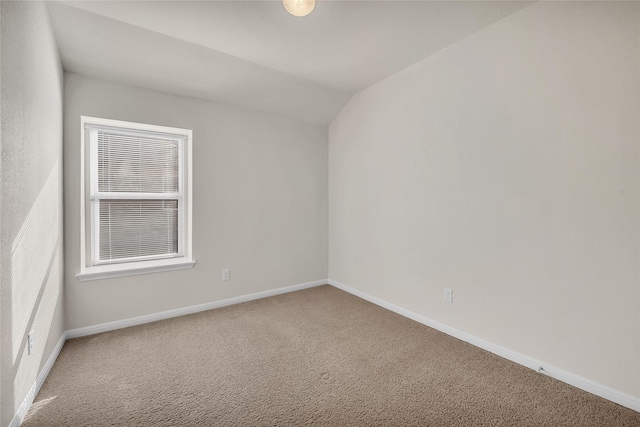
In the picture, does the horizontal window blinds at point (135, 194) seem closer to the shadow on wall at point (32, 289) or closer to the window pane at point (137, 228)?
the window pane at point (137, 228)

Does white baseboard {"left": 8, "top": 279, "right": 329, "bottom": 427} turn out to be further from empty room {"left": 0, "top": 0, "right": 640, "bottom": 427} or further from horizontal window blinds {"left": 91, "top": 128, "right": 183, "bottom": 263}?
horizontal window blinds {"left": 91, "top": 128, "right": 183, "bottom": 263}

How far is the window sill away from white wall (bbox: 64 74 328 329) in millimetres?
59

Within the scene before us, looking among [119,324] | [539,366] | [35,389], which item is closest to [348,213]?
[539,366]

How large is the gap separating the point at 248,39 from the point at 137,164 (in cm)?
Answer: 164

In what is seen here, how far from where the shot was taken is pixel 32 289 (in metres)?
1.69

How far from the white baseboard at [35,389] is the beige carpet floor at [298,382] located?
0.04 meters

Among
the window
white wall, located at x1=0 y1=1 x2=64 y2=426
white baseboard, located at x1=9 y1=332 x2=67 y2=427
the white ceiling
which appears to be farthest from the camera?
the window

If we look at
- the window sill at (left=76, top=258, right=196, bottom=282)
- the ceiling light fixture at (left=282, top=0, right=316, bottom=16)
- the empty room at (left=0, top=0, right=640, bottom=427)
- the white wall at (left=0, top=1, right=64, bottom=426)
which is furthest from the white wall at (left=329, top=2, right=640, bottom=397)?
the white wall at (left=0, top=1, right=64, bottom=426)

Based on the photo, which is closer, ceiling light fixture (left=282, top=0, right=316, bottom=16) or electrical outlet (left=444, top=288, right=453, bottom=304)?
ceiling light fixture (left=282, top=0, right=316, bottom=16)

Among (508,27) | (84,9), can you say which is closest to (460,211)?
(508,27)

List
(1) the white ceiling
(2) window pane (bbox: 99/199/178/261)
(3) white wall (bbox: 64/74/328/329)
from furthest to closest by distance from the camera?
(2) window pane (bbox: 99/199/178/261) → (3) white wall (bbox: 64/74/328/329) → (1) the white ceiling

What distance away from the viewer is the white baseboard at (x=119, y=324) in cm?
162

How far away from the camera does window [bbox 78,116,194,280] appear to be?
2.69 meters

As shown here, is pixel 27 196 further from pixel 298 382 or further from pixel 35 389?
pixel 298 382
